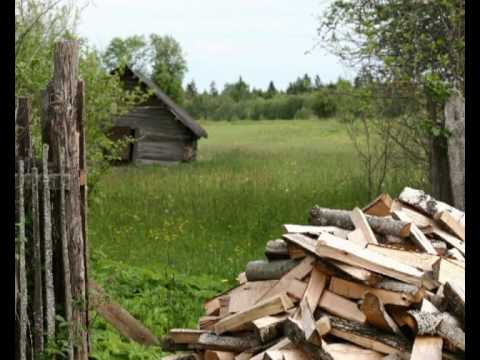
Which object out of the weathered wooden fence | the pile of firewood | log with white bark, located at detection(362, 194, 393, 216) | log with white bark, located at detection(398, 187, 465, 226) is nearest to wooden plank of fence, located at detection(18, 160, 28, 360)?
the weathered wooden fence

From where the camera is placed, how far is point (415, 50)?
13.1 metres

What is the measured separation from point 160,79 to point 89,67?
5015 centimetres

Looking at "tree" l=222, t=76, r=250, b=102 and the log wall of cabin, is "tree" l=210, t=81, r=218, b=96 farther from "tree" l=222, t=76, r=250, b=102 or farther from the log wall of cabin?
the log wall of cabin

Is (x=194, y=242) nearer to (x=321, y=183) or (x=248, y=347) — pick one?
(x=248, y=347)

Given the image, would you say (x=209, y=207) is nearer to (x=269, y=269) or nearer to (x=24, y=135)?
(x=269, y=269)

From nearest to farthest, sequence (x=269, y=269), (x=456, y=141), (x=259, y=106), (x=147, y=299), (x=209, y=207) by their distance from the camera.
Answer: (x=269, y=269), (x=147, y=299), (x=456, y=141), (x=209, y=207), (x=259, y=106)

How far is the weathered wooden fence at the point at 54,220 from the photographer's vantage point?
5375 millimetres

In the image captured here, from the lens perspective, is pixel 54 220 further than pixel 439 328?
Yes

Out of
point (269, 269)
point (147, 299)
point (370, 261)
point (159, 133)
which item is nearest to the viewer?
point (370, 261)

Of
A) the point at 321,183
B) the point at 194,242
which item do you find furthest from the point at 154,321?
the point at 321,183

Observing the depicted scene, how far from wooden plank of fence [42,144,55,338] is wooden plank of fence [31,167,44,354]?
0.16 feet

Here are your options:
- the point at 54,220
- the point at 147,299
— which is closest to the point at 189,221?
the point at 147,299

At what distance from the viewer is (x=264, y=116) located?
6278 centimetres

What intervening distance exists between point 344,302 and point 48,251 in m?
2.25
